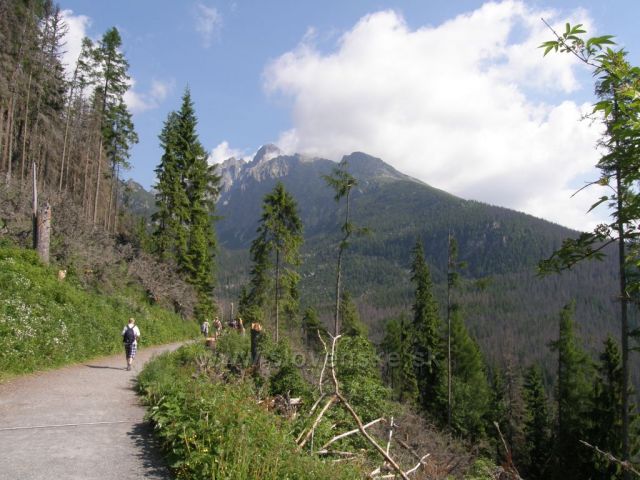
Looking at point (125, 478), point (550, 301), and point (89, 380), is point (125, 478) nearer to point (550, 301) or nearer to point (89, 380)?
point (89, 380)

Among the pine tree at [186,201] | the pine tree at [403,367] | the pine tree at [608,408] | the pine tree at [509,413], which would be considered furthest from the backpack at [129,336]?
the pine tree at [509,413]

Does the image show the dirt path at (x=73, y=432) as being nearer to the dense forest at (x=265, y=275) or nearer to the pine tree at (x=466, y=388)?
the dense forest at (x=265, y=275)

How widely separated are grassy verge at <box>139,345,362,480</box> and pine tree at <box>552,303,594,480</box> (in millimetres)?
25959

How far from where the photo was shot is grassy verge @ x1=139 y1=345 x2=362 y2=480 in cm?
532

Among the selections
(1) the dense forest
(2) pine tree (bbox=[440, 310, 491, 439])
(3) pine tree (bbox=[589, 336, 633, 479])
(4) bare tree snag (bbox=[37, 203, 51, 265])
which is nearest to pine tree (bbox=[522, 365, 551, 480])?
(1) the dense forest

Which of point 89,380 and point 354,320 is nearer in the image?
point 89,380

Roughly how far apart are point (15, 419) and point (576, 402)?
34.4 metres

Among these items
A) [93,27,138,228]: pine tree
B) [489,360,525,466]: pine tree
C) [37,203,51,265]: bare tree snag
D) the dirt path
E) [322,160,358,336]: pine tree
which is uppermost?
[93,27,138,228]: pine tree

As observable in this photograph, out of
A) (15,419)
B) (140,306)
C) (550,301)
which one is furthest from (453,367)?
(550,301)

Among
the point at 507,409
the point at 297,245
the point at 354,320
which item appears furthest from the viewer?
the point at 354,320

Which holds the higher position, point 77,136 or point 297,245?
point 77,136

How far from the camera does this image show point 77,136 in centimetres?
4022

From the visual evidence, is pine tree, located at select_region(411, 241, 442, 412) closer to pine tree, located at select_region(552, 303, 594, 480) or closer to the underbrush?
pine tree, located at select_region(552, 303, 594, 480)

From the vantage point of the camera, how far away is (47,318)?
14.3 metres
